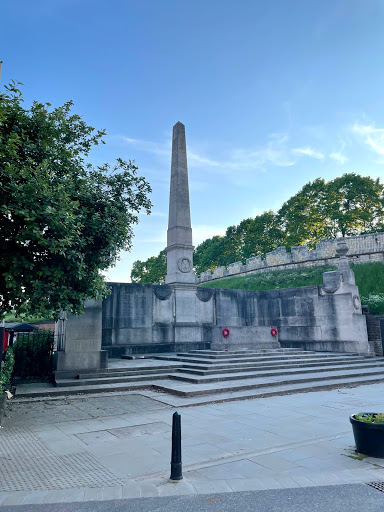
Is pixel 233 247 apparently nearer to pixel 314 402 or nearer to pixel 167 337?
pixel 167 337

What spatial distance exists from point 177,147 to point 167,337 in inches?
391

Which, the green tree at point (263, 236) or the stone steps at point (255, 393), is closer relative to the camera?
the stone steps at point (255, 393)

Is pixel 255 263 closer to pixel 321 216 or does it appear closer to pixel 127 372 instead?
pixel 321 216

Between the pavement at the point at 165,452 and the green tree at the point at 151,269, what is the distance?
61.7 metres

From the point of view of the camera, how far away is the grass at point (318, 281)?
21.4m

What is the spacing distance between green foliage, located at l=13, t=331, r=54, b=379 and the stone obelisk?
7659 mm

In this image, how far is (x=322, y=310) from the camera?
2011 centimetres

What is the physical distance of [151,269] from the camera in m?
76.4

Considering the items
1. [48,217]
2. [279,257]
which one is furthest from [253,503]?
[279,257]

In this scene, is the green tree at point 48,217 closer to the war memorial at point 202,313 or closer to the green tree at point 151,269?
the war memorial at point 202,313

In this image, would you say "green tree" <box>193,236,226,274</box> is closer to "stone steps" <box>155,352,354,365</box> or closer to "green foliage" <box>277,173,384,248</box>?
"green foliage" <box>277,173,384,248</box>

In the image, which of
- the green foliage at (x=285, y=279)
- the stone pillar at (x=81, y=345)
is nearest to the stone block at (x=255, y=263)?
the green foliage at (x=285, y=279)

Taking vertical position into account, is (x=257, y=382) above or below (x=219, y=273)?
below

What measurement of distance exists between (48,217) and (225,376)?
25.5ft
